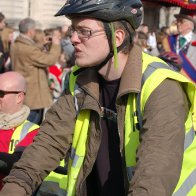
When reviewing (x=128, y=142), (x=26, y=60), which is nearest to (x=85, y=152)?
(x=128, y=142)

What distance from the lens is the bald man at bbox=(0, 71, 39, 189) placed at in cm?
438

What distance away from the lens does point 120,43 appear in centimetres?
307

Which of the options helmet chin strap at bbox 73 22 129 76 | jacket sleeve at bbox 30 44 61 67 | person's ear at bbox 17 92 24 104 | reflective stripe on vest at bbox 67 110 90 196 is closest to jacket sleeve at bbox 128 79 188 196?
helmet chin strap at bbox 73 22 129 76

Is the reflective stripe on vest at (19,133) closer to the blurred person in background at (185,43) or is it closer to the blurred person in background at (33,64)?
the blurred person in background at (185,43)

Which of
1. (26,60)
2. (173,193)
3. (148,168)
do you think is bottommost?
(26,60)

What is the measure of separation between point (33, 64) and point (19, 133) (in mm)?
4346

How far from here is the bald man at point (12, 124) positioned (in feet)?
14.4

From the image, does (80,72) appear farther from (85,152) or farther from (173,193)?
(173,193)

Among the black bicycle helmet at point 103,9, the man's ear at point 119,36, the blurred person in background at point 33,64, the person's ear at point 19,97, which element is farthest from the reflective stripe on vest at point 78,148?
the blurred person in background at point 33,64

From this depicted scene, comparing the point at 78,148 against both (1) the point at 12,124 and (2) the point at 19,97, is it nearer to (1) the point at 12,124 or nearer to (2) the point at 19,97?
(1) the point at 12,124

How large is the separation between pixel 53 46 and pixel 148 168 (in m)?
6.87

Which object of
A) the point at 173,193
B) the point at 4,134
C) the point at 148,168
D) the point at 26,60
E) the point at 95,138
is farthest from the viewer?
the point at 26,60

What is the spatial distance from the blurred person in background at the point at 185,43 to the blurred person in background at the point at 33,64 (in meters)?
1.64

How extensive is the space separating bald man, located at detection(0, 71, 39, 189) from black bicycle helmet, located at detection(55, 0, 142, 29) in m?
1.56
